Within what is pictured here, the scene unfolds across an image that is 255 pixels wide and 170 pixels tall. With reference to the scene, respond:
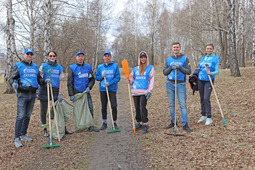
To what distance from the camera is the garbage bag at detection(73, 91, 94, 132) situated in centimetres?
549

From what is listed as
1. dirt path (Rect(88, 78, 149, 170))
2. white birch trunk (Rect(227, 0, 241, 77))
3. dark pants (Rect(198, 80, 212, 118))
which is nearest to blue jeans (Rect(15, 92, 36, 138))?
dirt path (Rect(88, 78, 149, 170))

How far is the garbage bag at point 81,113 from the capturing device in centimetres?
549

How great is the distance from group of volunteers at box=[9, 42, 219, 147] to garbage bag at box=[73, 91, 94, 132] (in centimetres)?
16

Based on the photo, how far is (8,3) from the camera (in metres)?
11.5

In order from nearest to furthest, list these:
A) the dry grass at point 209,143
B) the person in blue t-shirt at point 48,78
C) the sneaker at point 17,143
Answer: the dry grass at point 209,143, the sneaker at point 17,143, the person in blue t-shirt at point 48,78

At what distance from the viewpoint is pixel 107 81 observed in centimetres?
563

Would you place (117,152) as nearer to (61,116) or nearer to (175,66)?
(61,116)

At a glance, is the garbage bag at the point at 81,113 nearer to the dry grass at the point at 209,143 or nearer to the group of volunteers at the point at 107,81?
the group of volunteers at the point at 107,81

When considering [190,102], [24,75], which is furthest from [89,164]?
[190,102]

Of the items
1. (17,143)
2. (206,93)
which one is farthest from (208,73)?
(17,143)

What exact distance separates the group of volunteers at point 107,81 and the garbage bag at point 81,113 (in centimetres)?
16

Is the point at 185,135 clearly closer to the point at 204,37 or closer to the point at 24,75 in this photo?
the point at 24,75

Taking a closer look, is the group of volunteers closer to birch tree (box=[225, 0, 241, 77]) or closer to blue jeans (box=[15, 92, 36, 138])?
blue jeans (box=[15, 92, 36, 138])

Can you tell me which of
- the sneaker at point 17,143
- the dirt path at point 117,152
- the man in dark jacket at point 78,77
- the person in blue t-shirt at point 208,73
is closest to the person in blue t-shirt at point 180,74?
the person in blue t-shirt at point 208,73
